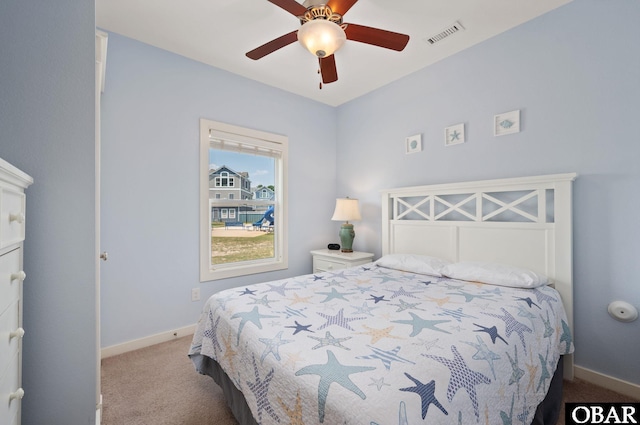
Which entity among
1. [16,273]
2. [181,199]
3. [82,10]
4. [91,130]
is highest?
[82,10]

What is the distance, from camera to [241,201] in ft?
10.4

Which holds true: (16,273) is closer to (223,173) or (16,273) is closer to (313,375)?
(313,375)

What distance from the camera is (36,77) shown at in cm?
109

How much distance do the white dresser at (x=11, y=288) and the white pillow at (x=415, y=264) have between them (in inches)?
90.7

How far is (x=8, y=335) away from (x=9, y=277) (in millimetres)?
169

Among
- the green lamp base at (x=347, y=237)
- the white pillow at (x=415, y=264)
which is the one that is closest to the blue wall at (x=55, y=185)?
the white pillow at (x=415, y=264)

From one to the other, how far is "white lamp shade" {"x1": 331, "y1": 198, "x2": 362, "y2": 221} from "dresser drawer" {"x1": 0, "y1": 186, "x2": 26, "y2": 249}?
2.63m

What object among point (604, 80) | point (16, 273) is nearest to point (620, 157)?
point (604, 80)

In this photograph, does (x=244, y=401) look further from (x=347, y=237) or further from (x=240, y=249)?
(x=347, y=237)

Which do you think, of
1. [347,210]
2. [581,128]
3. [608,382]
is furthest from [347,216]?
[608,382]

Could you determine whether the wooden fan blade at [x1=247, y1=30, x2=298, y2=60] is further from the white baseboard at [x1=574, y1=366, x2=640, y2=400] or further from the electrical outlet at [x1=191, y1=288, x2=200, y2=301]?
the white baseboard at [x1=574, y1=366, x2=640, y2=400]

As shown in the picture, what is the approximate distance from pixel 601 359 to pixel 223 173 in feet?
11.3

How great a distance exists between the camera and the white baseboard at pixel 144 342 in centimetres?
227

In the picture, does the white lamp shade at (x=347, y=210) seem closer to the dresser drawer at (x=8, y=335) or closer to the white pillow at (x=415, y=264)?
the white pillow at (x=415, y=264)
